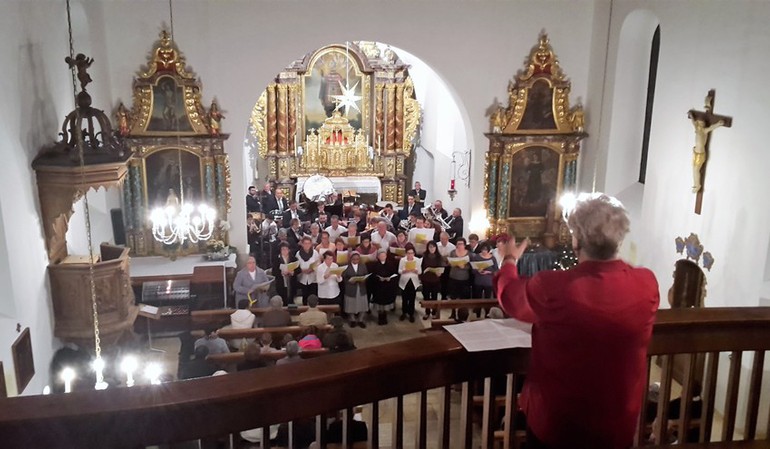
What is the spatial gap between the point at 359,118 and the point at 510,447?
65.5ft

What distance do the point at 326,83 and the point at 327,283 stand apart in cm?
1059

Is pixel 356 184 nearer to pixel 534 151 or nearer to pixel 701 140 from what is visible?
pixel 534 151

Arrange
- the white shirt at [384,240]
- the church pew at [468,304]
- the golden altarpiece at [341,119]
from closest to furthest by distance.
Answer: the church pew at [468,304]
the white shirt at [384,240]
the golden altarpiece at [341,119]

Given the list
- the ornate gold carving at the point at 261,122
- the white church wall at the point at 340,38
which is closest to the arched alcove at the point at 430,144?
the ornate gold carving at the point at 261,122

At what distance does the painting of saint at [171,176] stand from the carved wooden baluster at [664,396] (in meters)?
12.4

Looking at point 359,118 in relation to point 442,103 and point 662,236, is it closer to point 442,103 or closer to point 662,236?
point 442,103

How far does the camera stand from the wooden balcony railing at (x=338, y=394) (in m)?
1.73

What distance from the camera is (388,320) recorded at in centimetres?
1290

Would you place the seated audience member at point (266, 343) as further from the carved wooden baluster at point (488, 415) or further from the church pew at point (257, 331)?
the carved wooden baluster at point (488, 415)

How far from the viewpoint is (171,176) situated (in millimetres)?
14164

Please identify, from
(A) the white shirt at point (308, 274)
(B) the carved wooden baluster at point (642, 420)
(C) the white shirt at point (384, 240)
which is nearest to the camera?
(B) the carved wooden baluster at point (642, 420)

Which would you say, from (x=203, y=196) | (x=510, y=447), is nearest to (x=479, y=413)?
(x=510, y=447)

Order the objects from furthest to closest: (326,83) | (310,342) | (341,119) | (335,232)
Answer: (341,119), (326,83), (335,232), (310,342)

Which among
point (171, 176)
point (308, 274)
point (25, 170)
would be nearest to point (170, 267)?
point (171, 176)
